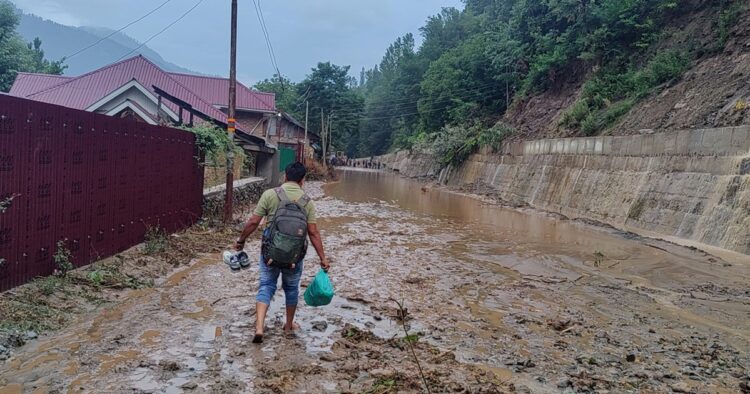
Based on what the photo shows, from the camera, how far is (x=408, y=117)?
82938 millimetres

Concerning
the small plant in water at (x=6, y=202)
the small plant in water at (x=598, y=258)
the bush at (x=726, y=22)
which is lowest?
the small plant in water at (x=598, y=258)

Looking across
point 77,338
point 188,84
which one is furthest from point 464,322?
point 188,84

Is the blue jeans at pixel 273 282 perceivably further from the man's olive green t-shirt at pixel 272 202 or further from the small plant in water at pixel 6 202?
the small plant in water at pixel 6 202

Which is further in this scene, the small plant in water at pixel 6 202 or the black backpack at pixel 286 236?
the small plant in water at pixel 6 202

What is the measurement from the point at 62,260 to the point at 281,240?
345 cm

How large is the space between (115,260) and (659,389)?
288 inches

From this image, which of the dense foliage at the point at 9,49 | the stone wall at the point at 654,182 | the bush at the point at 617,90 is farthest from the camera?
the dense foliage at the point at 9,49

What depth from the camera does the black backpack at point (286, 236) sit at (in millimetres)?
5070

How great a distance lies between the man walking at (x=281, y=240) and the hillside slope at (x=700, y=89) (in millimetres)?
13578

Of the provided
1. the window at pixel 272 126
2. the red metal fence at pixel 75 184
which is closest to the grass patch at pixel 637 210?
the red metal fence at pixel 75 184

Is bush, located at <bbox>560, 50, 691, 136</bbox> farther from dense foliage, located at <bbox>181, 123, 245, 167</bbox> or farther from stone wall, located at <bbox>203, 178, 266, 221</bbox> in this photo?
dense foliage, located at <bbox>181, 123, 245, 167</bbox>

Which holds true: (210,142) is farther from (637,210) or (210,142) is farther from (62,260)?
(637,210)

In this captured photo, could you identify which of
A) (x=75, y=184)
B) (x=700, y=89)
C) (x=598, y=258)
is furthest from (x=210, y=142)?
(x=700, y=89)

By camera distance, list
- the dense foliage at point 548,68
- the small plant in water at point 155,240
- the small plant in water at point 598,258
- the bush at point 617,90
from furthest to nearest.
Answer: the dense foliage at point 548,68
the bush at point 617,90
the small plant in water at point 598,258
the small plant in water at point 155,240
